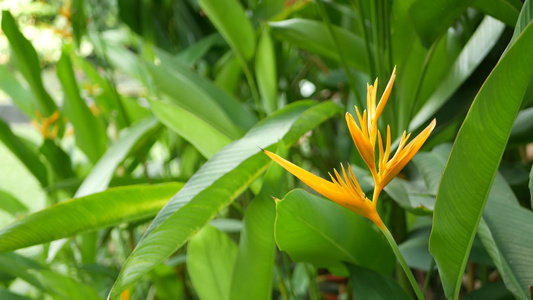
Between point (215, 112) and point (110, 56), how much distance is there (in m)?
0.34

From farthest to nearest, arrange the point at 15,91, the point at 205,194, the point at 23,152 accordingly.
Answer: the point at 15,91
the point at 23,152
the point at 205,194

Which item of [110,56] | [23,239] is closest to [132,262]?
[23,239]

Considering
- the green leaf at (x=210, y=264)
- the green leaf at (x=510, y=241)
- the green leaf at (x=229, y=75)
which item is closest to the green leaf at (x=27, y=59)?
the green leaf at (x=229, y=75)

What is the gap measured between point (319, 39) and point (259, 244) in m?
0.23

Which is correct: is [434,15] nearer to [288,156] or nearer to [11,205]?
[288,156]

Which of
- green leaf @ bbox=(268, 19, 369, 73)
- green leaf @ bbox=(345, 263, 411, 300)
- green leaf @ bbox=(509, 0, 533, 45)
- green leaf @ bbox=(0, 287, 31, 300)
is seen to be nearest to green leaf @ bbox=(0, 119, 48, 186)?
green leaf @ bbox=(0, 287, 31, 300)

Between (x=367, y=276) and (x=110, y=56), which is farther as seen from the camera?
(x=110, y=56)

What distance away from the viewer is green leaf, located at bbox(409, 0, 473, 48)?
14.9 inches

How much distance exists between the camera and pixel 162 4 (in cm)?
88

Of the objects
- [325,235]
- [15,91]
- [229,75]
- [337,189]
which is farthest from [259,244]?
[15,91]

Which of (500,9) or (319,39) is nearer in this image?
(500,9)

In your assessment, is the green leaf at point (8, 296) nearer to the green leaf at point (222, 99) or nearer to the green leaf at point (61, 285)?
the green leaf at point (61, 285)

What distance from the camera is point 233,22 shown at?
0.56 m

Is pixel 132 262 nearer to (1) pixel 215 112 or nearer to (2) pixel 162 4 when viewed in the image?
(1) pixel 215 112
